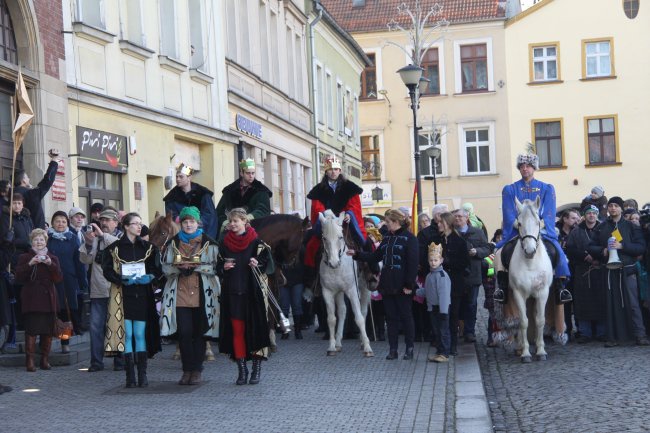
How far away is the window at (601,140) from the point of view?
57.0 meters

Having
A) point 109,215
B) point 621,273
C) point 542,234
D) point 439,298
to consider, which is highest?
point 109,215

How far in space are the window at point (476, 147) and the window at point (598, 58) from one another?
5379 millimetres

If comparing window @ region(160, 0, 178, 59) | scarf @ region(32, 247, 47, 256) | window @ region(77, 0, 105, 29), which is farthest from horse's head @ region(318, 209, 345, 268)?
window @ region(160, 0, 178, 59)

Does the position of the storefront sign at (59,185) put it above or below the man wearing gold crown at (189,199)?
above

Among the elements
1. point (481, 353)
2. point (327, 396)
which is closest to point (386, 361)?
point (481, 353)

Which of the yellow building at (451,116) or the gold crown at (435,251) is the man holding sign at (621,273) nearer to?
the gold crown at (435,251)

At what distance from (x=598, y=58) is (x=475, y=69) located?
5894 millimetres

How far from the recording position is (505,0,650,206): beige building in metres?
56.9

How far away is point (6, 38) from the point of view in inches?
678

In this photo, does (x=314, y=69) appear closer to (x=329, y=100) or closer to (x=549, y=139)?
(x=329, y=100)

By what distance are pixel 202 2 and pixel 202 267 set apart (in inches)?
604

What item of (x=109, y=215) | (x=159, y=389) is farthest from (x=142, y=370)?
(x=109, y=215)

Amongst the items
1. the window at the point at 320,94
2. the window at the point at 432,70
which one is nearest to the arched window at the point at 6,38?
the window at the point at 320,94

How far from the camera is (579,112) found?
188ft
